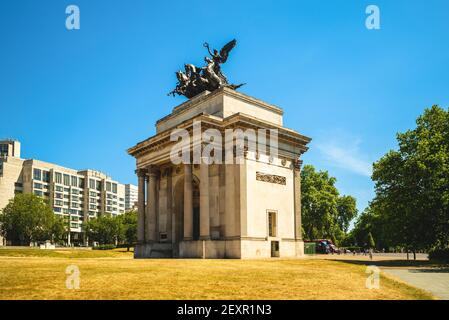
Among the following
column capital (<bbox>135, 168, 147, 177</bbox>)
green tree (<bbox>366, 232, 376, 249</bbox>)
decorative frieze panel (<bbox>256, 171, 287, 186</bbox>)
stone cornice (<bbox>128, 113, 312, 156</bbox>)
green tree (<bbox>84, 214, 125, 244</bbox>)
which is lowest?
green tree (<bbox>366, 232, 376, 249</bbox>)

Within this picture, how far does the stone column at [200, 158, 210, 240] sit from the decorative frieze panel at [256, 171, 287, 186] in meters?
5.05

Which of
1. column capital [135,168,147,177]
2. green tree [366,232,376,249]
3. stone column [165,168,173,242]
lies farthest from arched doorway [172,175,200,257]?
green tree [366,232,376,249]

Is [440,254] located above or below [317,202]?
below

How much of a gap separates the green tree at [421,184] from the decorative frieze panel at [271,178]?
10.5 m

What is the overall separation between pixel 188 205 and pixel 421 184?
21.6 meters

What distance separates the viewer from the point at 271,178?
42.1 meters

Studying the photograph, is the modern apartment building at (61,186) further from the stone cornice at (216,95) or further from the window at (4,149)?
the stone cornice at (216,95)

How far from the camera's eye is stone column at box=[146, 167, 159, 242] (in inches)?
→ 1928

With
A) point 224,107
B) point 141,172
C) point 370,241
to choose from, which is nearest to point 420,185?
point 224,107

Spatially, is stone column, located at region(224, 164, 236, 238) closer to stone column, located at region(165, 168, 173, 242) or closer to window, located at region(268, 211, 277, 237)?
window, located at region(268, 211, 277, 237)

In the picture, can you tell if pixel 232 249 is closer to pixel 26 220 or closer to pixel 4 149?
pixel 26 220

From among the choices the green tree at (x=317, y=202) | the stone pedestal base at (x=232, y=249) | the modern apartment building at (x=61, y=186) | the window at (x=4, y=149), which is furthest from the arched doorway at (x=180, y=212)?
the window at (x=4, y=149)

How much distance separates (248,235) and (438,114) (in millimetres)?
22768

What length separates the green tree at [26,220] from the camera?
118125 mm
